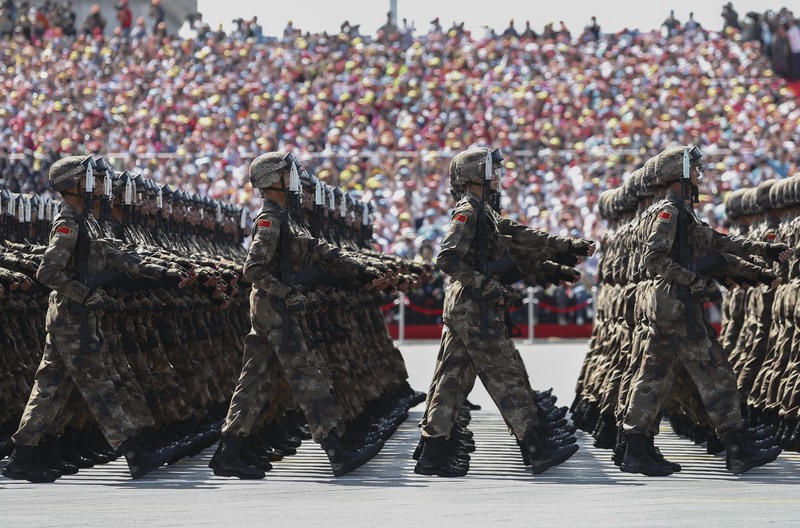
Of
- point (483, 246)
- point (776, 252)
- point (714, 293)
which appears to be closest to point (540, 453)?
point (483, 246)

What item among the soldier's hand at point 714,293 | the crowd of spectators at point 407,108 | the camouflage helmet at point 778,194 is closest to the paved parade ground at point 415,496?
the soldier's hand at point 714,293

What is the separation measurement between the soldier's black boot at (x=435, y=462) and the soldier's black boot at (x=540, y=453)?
0.45 m

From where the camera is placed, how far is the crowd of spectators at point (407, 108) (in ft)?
95.0

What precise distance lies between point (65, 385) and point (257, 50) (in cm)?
2995

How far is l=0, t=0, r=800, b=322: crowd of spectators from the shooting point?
2895 centimetres

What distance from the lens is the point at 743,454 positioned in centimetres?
980

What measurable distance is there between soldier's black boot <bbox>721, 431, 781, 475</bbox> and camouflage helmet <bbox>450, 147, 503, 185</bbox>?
2.30m

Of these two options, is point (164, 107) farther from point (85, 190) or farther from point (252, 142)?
point (85, 190)

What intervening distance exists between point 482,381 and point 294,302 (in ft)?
4.26

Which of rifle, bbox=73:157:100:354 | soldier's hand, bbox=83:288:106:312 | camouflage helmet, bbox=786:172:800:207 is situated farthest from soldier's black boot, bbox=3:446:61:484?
camouflage helmet, bbox=786:172:800:207

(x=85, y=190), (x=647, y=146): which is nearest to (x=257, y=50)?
(x=647, y=146)

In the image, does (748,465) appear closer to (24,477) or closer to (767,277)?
(767,277)

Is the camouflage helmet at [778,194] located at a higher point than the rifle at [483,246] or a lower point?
higher

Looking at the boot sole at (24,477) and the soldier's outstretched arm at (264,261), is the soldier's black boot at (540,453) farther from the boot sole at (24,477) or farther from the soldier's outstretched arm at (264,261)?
the boot sole at (24,477)
